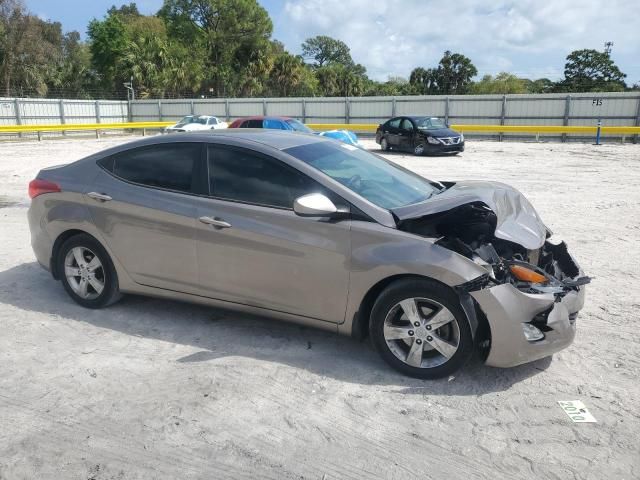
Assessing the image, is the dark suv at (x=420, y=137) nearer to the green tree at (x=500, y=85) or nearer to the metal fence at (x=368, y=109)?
the metal fence at (x=368, y=109)

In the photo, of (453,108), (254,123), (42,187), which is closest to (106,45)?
(453,108)

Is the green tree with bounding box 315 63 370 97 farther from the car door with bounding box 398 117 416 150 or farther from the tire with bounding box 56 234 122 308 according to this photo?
the tire with bounding box 56 234 122 308

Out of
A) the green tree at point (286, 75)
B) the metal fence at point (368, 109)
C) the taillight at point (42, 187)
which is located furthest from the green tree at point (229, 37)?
the taillight at point (42, 187)

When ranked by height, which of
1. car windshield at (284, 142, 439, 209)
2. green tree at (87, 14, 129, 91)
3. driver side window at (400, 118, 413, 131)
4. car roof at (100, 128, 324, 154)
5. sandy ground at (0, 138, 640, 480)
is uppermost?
green tree at (87, 14, 129, 91)

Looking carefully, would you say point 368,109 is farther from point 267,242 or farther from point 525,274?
point 525,274

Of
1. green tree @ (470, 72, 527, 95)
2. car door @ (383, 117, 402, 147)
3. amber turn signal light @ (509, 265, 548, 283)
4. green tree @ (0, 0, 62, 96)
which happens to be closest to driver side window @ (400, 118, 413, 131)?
car door @ (383, 117, 402, 147)

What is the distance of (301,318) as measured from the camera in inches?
155

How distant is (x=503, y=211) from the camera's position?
394 cm

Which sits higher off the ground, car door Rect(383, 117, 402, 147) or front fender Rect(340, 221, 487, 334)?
car door Rect(383, 117, 402, 147)

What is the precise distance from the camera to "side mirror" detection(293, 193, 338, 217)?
11.8ft

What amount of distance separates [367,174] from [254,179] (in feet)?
2.95

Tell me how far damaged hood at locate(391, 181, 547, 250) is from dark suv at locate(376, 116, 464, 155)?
53.2ft

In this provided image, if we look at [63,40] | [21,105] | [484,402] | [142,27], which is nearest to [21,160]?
[21,105]

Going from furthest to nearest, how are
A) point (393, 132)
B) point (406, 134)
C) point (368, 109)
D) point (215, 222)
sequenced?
point (368, 109) → point (393, 132) → point (406, 134) → point (215, 222)
